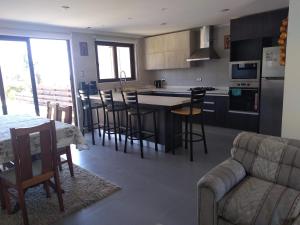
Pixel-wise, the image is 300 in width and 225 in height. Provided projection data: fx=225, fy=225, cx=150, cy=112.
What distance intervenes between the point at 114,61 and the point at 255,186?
5.25 m

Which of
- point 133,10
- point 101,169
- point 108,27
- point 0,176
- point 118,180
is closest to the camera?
point 0,176

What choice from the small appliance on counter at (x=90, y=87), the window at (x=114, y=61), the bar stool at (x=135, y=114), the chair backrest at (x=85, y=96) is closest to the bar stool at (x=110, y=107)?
the bar stool at (x=135, y=114)

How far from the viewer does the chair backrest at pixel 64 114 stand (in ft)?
10.5

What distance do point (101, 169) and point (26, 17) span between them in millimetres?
2996

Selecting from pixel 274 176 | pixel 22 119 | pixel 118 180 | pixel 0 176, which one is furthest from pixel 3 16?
pixel 274 176

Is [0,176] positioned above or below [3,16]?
below

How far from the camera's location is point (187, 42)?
5824mm

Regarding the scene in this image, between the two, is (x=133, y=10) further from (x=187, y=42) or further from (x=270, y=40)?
(x=270, y=40)

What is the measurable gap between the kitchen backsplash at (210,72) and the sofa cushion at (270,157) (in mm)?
3837

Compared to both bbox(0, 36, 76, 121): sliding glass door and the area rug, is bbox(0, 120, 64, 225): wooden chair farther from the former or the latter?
bbox(0, 36, 76, 121): sliding glass door

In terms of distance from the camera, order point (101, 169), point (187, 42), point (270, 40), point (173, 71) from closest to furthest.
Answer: point (101, 169), point (270, 40), point (187, 42), point (173, 71)

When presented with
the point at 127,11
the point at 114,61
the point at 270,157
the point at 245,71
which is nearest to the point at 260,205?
the point at 270,157

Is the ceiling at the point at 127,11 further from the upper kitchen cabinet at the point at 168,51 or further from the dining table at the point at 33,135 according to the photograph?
the dining table at the point at 33,135

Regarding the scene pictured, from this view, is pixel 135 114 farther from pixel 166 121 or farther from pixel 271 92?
pixel 271 92
